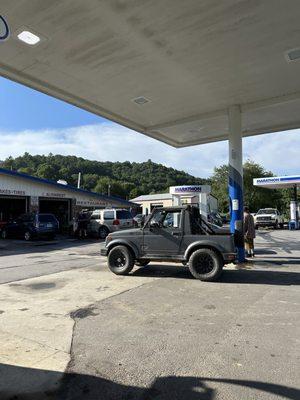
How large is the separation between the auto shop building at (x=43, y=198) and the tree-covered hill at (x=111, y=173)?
3094cm

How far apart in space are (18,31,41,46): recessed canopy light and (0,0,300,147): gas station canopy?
0.08 ft

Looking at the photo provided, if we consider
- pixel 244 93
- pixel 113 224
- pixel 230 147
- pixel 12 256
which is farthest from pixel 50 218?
pixel 244 93

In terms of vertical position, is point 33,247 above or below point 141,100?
below

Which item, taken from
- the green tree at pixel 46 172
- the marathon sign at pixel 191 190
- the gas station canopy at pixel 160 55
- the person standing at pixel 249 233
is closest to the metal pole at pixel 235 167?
the gas station canopy at pixel 160 55

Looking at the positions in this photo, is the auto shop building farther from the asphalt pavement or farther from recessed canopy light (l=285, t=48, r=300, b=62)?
recessed canopy light (l=285, t=48, r=300, b=62)

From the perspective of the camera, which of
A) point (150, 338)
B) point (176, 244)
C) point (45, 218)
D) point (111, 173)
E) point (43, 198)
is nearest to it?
→ point (150, 338)

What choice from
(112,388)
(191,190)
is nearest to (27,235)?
(191,190)

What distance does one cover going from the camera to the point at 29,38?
777 cm

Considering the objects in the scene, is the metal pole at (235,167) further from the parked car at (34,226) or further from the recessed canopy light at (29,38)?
the parked car at (34,226)

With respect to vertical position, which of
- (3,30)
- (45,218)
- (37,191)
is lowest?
(45,218)

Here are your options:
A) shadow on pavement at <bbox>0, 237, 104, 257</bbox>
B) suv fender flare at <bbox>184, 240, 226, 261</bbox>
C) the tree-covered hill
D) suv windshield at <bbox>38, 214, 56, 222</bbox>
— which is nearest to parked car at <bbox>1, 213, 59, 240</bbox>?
suv windshield at <bbox>38, 214, 56, 222</bbox>

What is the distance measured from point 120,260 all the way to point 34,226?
576 inches

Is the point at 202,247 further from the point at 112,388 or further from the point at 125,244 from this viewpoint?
the point at 112,388

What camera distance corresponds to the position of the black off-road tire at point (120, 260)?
10500 mm
